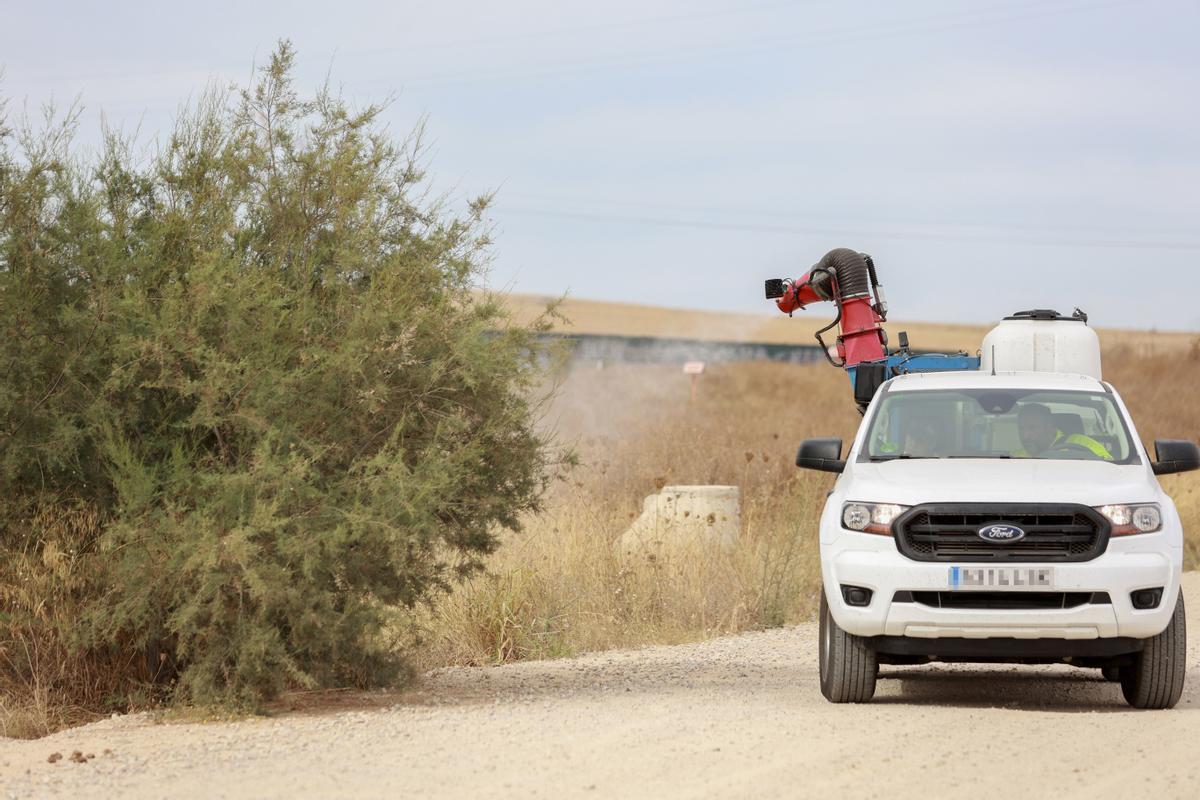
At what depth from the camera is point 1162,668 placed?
990cm

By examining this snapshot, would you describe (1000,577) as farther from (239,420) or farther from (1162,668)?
(239,420)

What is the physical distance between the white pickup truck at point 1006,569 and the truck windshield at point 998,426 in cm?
31

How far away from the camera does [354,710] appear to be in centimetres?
1012

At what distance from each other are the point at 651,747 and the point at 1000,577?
223cm

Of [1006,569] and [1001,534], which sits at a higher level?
[1001,534]

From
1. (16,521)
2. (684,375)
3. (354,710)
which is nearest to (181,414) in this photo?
(16,521)

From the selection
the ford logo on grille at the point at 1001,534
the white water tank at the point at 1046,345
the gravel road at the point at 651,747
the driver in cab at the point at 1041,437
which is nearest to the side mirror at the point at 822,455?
the driver in cab at the point at 1041,437

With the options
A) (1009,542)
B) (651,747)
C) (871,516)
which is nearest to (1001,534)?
(1009,542)

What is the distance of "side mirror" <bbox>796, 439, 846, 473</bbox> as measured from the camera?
34.5 ft

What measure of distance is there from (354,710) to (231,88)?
4.22m

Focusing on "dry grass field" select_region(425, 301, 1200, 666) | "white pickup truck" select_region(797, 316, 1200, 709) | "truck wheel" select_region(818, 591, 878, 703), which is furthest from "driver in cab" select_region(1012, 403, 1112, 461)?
"dry grass field" select_region(425, 301, 1200, 666)

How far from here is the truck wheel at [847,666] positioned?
992cm

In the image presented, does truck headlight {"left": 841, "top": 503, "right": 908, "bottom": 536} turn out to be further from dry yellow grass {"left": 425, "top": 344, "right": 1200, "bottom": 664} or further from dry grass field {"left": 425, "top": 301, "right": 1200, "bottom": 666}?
dry yellow grass {"left": 425, "top": 344, "right": 1200, "bottom": 664}

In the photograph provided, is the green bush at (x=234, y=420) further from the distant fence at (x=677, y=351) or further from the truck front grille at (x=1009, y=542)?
the distant fence at (x=677, y=351)
